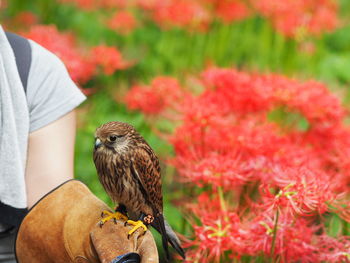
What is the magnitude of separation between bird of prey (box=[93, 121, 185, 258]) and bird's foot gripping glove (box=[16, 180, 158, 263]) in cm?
4

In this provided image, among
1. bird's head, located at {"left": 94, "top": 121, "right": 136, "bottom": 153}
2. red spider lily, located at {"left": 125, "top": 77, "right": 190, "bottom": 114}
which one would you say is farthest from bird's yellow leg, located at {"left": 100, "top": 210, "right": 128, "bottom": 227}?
red spider lily, located at {"left": 125, "top": 77, "right": 190, "bottom": 114}

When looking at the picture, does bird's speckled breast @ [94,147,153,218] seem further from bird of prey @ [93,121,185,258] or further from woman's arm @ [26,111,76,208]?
woman's arm @ [26,111,76,208]

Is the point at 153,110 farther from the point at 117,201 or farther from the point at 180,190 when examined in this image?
the point at 117,201

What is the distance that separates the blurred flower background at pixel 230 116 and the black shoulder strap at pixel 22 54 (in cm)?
54

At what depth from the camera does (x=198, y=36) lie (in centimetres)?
368

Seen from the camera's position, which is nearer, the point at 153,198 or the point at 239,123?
the point at 153,198

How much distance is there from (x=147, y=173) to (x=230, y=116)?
88 centimetres

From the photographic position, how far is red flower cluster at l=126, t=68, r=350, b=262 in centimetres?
149

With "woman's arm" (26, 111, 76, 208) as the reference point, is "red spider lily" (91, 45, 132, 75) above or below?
above

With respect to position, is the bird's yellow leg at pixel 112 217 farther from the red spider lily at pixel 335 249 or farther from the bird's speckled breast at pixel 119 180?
the red spider lily at pixel 335 249

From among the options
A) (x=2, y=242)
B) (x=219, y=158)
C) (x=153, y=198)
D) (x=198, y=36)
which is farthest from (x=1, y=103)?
(x=198, y=36)

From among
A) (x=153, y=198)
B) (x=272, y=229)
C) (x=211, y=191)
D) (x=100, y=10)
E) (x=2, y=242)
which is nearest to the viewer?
(x=153, y=198)

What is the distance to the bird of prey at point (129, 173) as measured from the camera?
3.85 ft

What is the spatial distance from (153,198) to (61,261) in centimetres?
34
